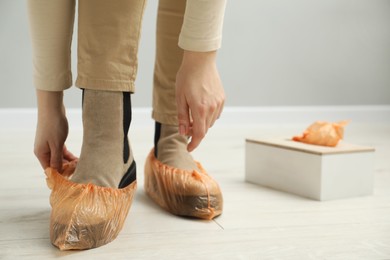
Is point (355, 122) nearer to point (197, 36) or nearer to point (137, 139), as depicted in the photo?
point (137, 139)

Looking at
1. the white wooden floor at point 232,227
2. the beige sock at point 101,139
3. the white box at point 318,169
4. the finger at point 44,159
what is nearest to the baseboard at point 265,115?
the white wooden floor at point 232,227

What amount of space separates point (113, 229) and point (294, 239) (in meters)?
0.28

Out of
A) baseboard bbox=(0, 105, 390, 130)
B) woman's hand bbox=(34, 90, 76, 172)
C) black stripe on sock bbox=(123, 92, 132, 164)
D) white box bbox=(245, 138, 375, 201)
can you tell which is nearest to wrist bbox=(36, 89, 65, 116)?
woman's hand bbox=(34, 90, 76, 172)

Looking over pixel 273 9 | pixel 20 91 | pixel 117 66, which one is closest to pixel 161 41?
pixel 117 66

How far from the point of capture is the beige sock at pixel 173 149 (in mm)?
1058

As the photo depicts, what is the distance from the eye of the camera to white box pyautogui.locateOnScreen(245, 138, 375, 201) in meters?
1.15

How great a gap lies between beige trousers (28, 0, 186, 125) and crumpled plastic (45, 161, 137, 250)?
16 cm

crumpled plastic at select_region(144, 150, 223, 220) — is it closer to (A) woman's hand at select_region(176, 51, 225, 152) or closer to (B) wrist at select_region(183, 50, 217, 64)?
(A) woman's hand at select_region(176, 51, 225, 152)

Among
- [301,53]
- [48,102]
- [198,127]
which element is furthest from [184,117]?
[301,53]

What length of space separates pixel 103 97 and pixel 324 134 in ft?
1.81

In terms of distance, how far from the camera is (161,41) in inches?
43.0

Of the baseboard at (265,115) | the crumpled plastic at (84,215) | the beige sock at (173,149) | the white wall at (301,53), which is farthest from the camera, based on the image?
the white wall at (301,53)

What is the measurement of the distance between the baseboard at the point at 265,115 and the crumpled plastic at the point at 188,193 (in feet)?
4.01

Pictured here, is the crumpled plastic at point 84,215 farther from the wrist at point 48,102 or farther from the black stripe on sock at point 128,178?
the wrist at point 48,102
